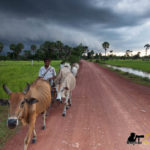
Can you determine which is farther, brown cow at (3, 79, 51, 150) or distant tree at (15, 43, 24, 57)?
distant tree at (15, 43, 24, 57)

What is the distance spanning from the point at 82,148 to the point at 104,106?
2881mm

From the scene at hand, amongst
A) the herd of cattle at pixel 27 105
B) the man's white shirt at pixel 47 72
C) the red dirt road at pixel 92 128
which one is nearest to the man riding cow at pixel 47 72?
the man's white shirt at pixel 47 72

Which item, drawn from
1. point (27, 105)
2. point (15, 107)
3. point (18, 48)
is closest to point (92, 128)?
point (27, 105)

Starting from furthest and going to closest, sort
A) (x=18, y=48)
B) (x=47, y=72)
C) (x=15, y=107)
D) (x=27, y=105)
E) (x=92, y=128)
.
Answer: (x=18, y=48), (x=47, y=72), (x=92, y=128), (x=27, y=105), (x=15, y=107)


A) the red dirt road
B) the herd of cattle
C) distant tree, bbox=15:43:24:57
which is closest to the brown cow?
the herd of cattle

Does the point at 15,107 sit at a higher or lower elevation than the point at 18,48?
lower

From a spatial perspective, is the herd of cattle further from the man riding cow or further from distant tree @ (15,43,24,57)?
distant tree @ (15,43,24,57)

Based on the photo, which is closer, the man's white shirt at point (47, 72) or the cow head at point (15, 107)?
the cow head at point (15, 107)

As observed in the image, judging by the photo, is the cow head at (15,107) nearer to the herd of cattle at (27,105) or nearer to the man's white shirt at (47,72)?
the herd of cattle at (27,105)

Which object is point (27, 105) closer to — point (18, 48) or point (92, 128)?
point (92, 128)

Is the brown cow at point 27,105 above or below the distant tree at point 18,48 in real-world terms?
below

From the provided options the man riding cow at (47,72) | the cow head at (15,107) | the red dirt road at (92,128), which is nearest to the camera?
the cow head at (15,107)

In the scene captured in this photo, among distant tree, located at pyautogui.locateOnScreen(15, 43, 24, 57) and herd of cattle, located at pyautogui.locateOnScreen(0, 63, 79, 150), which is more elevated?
distant tree, located at pyautogui.locateOnScreen(15, 43, 24, 57)

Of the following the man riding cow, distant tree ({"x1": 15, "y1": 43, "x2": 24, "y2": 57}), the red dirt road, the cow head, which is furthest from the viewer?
distant tree ({"x1": 15, "y1": 43, "x2": 24, "y2": 57})
